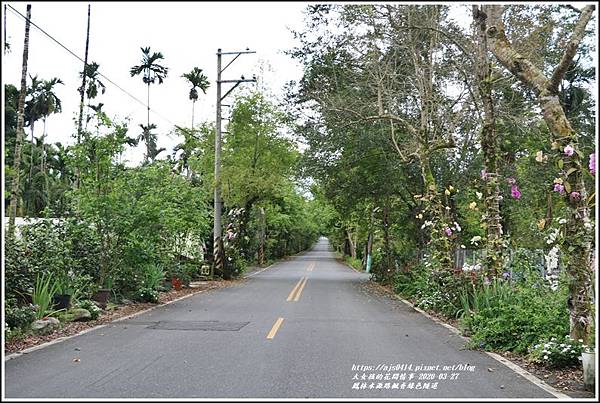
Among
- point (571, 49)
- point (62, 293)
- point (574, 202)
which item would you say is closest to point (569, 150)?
point (574, 202)

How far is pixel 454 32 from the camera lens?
16.1 metres

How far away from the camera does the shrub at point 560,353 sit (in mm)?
7664

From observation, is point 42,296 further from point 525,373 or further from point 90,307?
point 525,373

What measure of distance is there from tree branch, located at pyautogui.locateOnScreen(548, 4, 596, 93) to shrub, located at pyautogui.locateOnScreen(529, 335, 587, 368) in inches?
129

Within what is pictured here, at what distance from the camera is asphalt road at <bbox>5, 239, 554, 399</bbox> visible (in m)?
6.60

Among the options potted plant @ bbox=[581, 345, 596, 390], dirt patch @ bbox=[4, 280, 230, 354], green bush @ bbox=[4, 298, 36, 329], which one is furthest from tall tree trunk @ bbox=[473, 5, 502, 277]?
green bush @ bbox=[4, 298, 36, 329]

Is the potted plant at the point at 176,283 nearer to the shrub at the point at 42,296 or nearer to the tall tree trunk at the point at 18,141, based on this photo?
the tall tree trunk at the point at 18,141

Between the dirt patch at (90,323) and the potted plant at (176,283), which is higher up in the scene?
the potted plant at (176,283)

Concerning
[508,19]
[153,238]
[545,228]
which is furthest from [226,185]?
[545,228]

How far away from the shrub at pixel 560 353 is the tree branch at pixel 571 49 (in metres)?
3.28

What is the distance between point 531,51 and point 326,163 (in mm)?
11787

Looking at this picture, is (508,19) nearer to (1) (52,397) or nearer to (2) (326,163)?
(2) (326,163)

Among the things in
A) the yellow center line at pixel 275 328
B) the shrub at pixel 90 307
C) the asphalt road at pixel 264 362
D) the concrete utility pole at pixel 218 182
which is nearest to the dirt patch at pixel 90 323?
the shrub at pixel 90 307

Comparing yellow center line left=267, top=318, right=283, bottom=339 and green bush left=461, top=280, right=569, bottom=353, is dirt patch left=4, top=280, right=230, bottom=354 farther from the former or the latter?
green bush left=461, top=280, right=569, bottom=353
